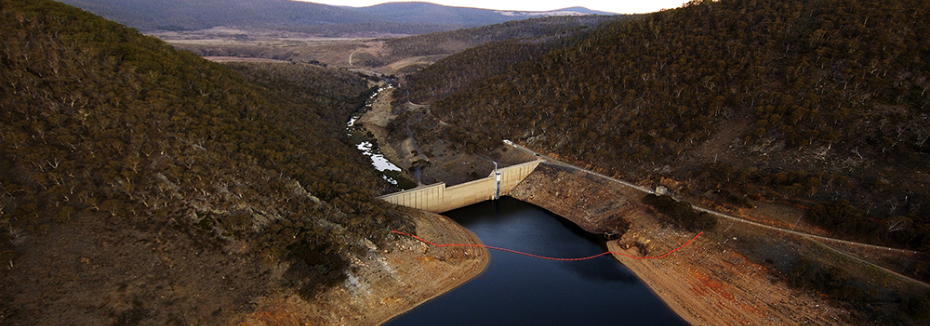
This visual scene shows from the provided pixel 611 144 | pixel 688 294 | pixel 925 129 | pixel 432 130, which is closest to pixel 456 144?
pixel 432 130

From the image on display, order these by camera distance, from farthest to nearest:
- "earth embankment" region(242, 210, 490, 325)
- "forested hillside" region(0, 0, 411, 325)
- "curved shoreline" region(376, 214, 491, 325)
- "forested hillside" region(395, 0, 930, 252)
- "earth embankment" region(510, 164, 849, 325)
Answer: "forested hillside" region(395, 0, 930, 252), "curved shoreline" region(376, 214, 491, 325), "earth embankment" region(510, 164, 849, 325), "earth embankment" region(242, 210, 490, 325), "forested hillside" region(0, 0, 411, 325)

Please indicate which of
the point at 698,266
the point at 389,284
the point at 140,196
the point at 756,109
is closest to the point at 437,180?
the point at 389,284

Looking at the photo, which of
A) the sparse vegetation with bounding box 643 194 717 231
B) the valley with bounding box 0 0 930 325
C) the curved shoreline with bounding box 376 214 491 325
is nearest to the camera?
the valley with bounding box 0 0 930 325

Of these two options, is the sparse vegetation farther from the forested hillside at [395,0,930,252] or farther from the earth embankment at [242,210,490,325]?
the earth embankment at [242,210,490,325]

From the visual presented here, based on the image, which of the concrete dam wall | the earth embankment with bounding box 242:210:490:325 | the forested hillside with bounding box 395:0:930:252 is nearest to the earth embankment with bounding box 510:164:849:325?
the forested hillside with bounding box 395:0:930:252

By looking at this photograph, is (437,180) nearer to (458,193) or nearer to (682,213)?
(458,193)

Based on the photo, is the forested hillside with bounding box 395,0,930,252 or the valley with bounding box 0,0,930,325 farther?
the forested hillside with bounding box 395,0,930,252

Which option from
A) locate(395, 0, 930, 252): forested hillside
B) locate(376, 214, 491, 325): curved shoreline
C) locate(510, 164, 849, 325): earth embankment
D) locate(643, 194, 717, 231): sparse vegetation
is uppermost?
locate(395, 0, 930, 252): forested hillside

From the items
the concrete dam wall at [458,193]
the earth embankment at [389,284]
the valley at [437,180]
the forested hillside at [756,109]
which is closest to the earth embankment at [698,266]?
the valley at [437,180]
